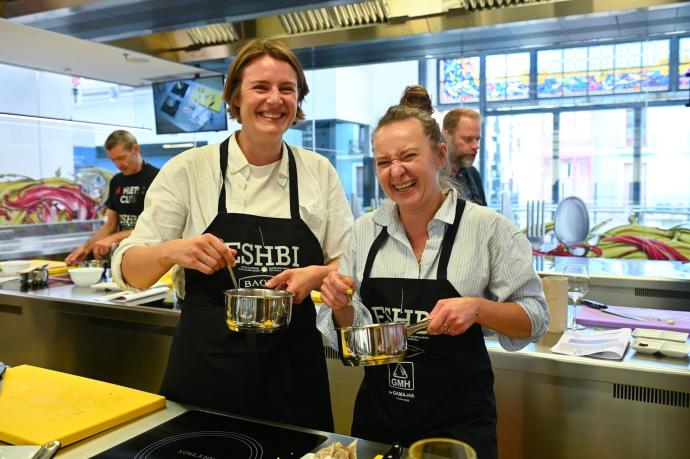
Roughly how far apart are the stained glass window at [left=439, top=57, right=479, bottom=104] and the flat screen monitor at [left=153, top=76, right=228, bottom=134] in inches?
83.0

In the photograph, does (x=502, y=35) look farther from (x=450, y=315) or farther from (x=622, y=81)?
(x=450, y=315)

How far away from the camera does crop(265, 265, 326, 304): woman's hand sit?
57.4 inches

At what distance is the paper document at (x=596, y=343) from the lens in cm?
176

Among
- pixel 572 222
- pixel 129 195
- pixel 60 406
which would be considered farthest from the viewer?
pixel 129 195

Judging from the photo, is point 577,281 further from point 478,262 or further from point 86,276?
point 86,276

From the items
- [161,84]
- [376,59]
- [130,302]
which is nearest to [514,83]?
[376,59]

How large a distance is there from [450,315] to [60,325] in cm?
231

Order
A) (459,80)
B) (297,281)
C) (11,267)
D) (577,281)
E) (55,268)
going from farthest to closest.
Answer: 1. (459,80)
2. (55,268)
3. (11,267)
4. (577,281)
5. (297,281)

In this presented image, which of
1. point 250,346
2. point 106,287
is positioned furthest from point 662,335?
point 106,287

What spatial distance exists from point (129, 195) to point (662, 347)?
3414 millimetres

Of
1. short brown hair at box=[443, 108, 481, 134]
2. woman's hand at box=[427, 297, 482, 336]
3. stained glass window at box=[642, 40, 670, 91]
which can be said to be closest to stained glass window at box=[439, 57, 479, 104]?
stained glass window at box=[642, 40, 670, 91]

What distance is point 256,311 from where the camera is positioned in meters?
1.34

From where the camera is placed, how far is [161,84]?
590 centimetres

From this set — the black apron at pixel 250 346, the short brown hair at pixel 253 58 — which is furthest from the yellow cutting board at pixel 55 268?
the short brown hair at pixel 253 58
